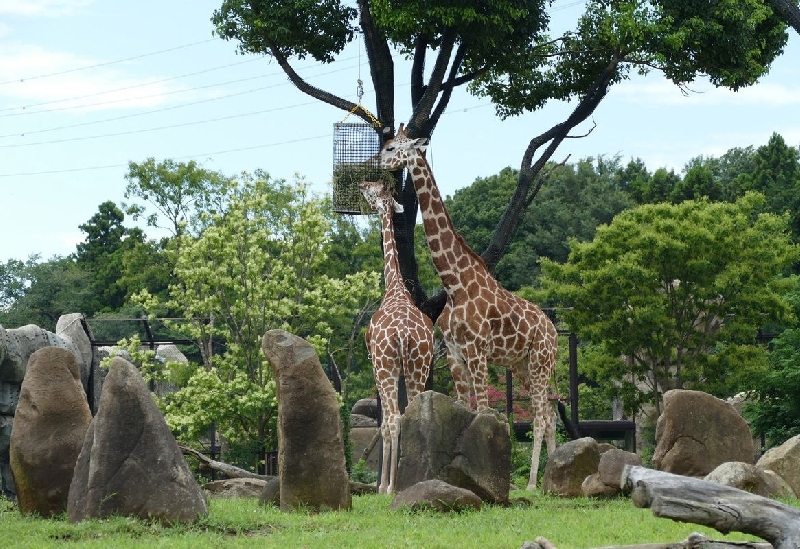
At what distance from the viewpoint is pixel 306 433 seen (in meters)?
12.3

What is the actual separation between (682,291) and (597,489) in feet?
36.5

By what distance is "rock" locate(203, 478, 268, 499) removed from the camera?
15.8 meters

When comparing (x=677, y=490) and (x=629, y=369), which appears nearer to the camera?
(x=677, y=490)

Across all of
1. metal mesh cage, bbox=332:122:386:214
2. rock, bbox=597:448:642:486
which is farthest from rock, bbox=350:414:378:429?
rock, bbox=597:448:642:486

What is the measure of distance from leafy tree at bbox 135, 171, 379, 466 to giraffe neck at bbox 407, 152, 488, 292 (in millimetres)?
5811

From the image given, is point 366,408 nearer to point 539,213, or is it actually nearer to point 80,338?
point 80,338

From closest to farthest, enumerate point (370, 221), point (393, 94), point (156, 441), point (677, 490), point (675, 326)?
point (677, 490), point (156, 441), point (393, 94), point (675, 326), point (370, 221)

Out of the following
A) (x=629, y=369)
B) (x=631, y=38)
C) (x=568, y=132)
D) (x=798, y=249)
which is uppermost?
(x=631, y=38)

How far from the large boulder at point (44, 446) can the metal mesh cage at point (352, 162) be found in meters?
7.72

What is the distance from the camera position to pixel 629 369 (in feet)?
84.6

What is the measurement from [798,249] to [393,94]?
10750mm

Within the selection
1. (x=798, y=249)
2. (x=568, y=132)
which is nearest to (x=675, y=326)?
(x=798, y=249)

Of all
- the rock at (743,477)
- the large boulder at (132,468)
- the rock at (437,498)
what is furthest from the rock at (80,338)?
the rock at (743,477)

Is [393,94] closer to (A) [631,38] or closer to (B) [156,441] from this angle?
(A) [631,38]
